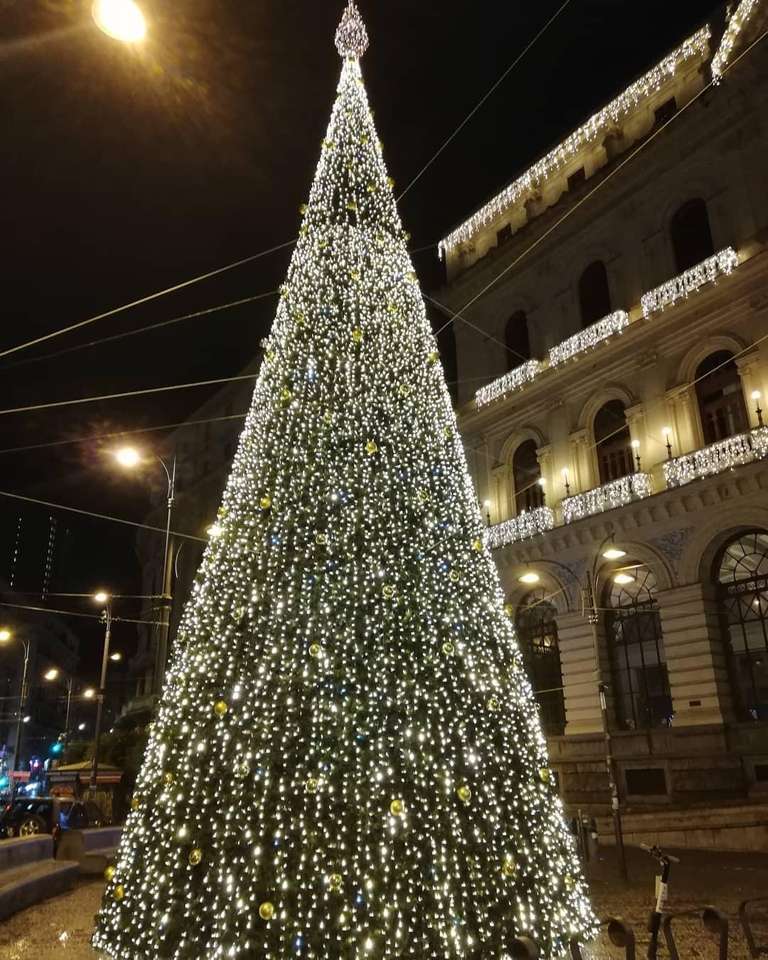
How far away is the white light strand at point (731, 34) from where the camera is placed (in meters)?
17.8

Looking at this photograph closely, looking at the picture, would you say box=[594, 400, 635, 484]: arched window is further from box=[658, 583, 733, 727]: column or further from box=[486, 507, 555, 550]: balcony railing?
box=[658, 583, 733, 727]: column

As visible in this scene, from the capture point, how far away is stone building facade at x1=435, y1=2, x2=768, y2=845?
16.0 metres

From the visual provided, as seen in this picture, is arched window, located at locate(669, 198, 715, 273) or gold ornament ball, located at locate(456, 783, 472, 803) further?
arched window, located at locate(669, 198, 715, 273)

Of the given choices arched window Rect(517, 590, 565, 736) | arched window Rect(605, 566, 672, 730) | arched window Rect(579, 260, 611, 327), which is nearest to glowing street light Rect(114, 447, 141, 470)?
arched window Rect(517, 590, 565, 736)

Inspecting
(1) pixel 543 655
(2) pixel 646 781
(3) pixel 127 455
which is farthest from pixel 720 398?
(3) pixel 127 455

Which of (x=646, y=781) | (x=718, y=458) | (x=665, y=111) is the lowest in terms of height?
(x=646, y=781)

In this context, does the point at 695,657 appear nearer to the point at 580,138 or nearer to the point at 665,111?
the point at 665,111

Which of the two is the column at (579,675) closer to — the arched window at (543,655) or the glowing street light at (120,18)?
the arched window at (543,655)

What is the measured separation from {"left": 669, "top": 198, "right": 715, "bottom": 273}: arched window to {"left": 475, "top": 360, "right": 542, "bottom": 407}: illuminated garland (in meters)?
4.93

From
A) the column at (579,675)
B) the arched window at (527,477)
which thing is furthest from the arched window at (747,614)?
the arched window at (527,477)

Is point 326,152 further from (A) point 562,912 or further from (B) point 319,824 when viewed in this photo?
(A) point 562,912

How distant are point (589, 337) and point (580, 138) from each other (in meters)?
7.14

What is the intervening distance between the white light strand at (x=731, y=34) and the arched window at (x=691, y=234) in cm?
305

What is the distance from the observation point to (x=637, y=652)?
17.9m
